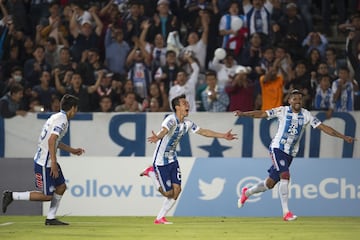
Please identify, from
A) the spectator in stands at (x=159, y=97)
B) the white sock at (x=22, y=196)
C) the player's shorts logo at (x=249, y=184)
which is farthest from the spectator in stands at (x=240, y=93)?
the white sock at (x=22, y=196)

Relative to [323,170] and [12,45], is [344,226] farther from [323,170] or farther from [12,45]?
[12,45]

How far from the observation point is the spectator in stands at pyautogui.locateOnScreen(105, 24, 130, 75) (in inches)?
862

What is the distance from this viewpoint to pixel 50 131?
14.8m

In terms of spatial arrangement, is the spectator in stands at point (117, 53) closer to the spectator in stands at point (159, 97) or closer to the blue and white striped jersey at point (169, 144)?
the spectator in stands at point (159, 97)

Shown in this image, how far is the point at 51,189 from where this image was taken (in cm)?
1509

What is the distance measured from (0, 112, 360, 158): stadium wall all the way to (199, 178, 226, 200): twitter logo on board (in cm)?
125

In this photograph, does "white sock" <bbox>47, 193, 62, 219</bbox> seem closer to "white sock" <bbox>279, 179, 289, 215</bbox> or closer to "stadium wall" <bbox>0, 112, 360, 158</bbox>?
"white sock" <bbox>279, 179, 289, 215</bbox>

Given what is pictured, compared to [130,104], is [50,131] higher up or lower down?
higher up

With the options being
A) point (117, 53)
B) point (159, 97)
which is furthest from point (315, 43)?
point (117, 53)

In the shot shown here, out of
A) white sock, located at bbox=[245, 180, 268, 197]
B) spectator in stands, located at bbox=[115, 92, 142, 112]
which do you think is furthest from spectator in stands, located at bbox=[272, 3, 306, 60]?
white sock, located at bbox=[245, 180, 268, 197]

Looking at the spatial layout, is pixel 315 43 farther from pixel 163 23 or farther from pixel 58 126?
pixel 58 126

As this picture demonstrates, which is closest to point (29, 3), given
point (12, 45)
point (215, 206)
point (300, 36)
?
point (12, 45)

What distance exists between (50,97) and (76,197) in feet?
9.81

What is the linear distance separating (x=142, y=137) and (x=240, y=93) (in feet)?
7.15
